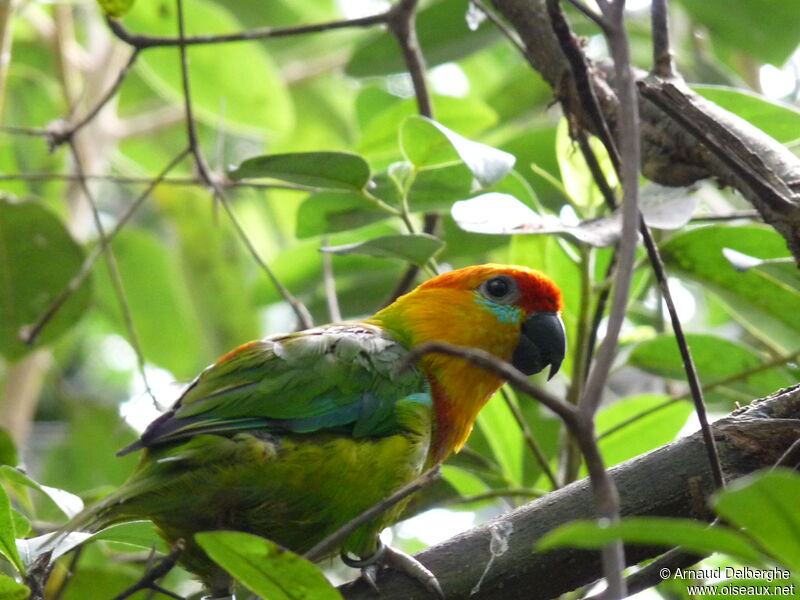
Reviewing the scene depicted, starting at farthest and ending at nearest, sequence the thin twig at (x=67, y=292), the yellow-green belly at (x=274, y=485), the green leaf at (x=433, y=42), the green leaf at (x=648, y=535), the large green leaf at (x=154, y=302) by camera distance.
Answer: the large green leaf at (x=154, y=302) < the green leaf at (x=433, y=42) < the thin twig at (x=67, y=292) < the yellow-green belly at (x=274, y=485) < the green leaf at (x=648, y=535)

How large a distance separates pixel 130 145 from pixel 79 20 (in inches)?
39.1

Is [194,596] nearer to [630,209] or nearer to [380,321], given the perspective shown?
[380,321]

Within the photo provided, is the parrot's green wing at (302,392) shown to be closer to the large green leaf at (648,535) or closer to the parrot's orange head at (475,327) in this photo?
the parrot's orange head at (475,327)

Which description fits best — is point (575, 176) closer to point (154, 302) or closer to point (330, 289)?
point (330, 289)

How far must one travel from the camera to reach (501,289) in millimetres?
2793

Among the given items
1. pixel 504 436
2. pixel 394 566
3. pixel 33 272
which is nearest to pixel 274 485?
pixel 394 566

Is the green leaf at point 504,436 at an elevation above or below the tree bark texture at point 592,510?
above

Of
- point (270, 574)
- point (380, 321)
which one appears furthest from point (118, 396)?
point (270, 574)

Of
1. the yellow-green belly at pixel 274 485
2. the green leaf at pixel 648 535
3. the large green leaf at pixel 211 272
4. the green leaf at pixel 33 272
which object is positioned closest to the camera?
the green leaf at pixel 648 535

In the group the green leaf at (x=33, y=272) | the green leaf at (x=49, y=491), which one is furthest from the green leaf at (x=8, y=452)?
the green leaf at (x=33, y=272)

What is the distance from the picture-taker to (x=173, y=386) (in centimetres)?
327

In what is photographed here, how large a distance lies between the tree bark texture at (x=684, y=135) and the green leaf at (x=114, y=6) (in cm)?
100

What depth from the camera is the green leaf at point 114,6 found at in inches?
101

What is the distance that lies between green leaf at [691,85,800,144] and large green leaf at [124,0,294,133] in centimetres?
192
